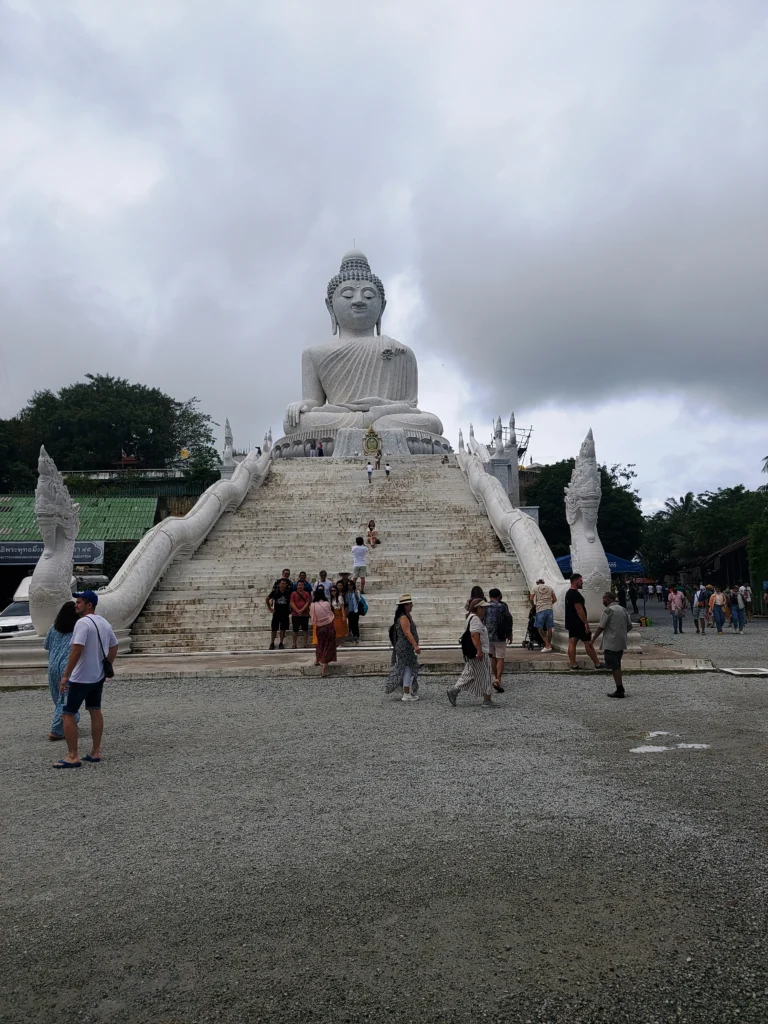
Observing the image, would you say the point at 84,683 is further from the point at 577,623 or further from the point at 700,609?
the point at 700,609

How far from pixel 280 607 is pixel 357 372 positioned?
20889 millimetres

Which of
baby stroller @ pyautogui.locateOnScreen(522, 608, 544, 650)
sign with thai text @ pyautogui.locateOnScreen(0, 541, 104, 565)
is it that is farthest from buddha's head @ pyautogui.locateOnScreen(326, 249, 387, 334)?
baby stroller @ pyautogui.locateOnScreen(522, 608, 544, 650)

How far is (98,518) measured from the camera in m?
25.6

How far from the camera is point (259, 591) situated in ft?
48.3

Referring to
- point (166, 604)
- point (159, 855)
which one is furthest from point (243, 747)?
point (166, 604)

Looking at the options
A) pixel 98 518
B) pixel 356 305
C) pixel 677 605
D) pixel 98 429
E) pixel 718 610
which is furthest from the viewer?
pixel 98 429

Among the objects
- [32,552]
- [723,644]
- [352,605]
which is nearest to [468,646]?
[352,605]

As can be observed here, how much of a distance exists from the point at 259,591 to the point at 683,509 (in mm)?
45741

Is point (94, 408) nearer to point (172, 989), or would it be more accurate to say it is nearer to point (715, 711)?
point (715, 711)

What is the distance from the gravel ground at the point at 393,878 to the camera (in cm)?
265

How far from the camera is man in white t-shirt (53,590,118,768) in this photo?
5793 mm

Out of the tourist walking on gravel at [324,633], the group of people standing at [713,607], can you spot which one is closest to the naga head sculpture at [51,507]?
the tourist walking on gravel at [324,633]

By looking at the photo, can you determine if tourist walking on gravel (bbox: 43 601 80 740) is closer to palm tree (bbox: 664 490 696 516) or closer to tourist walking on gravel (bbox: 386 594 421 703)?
tourist walking on gravel (bbox: 386 594 421 703)

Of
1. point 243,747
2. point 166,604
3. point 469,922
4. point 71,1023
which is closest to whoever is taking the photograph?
point 71,1023
